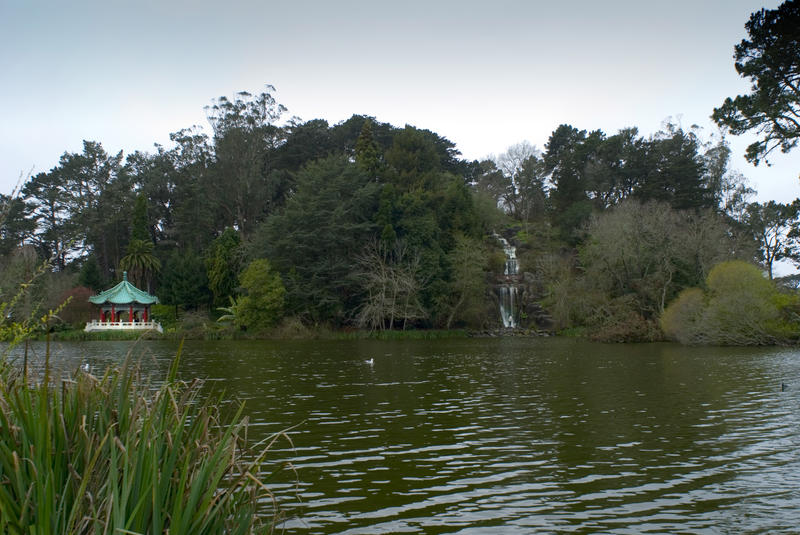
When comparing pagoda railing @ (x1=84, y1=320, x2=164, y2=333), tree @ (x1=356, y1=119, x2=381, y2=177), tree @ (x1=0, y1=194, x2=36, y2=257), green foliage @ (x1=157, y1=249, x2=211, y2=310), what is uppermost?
tree @ (x1=356, y1=119, x2=381, y2=177)

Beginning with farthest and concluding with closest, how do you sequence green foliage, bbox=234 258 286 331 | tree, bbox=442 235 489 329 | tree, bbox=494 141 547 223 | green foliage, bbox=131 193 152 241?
1. tree, bbox=494 141 547 223
2. green foliage, bbox=131 193 152 241
3. tree, bbox=442 235 489 329
4. green foliage, bbox=234 258 286 331

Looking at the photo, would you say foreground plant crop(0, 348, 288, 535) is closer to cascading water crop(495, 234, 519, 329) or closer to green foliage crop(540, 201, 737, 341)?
green foliage crop(540, 201, 737, 341)

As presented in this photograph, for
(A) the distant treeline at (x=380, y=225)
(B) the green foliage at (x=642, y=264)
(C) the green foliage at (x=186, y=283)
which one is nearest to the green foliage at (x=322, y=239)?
(A) the distant treeline at (x=380, y=225)

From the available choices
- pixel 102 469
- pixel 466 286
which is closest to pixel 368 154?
pixel 466 286

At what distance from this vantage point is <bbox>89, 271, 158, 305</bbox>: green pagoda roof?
54.8 metres

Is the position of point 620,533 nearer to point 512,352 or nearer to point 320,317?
point 512,352

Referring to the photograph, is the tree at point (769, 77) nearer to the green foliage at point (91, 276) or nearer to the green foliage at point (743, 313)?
the green foliage at point (743, 313)

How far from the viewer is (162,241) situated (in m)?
70.0

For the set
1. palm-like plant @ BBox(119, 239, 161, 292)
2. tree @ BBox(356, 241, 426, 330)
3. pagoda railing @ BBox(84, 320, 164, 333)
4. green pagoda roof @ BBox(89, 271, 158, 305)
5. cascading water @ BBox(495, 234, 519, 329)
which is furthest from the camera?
palm-like plant @ BBox(119, 239, 161, 292)

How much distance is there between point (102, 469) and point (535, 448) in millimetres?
8123

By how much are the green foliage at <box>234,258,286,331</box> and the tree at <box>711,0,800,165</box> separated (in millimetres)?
33546

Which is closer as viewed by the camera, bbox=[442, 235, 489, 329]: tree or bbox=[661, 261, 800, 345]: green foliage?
bbox=[661, 261, 800, 345]: green foliage

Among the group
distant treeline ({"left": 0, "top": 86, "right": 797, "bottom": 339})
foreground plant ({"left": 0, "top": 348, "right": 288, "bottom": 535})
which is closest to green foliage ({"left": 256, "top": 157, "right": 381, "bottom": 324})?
distant treeline ({"left": 0, "top": 86, "right": 797, "bottom": 339})

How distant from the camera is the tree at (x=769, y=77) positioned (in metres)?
23.3
